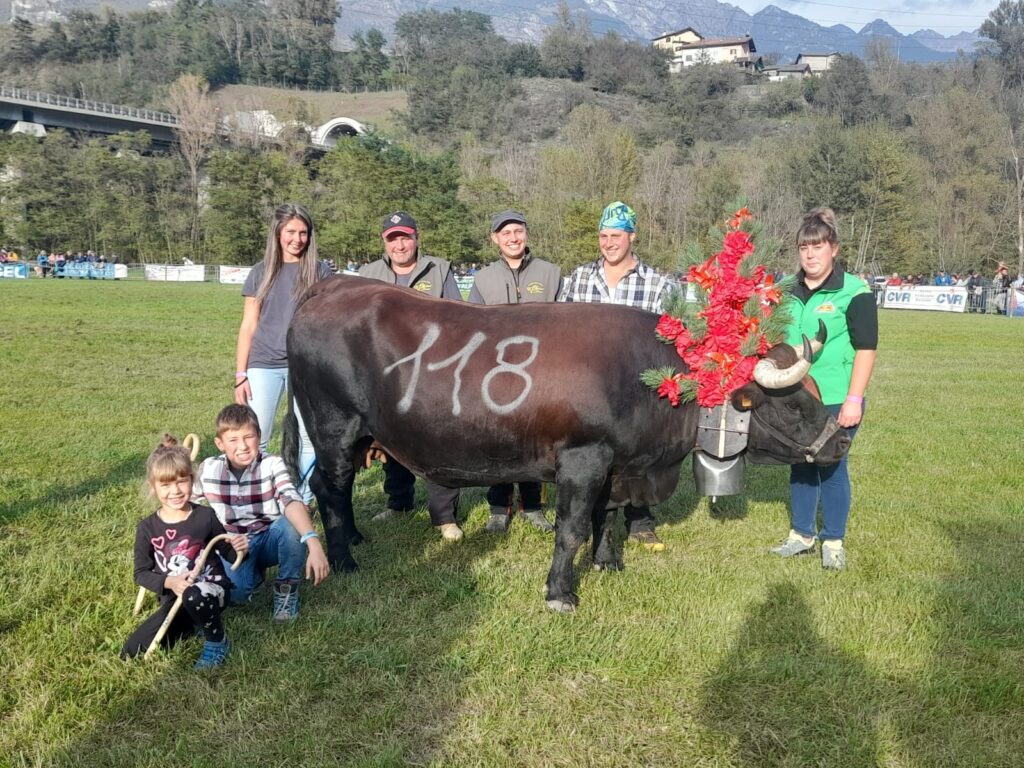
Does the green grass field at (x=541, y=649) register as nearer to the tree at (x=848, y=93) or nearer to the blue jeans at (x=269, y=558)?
the blue jeans at (x=269, y=558)

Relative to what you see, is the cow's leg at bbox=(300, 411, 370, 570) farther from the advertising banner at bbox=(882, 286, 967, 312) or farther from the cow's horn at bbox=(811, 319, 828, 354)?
the advertising banner at bbox=(882, 286, 967, 312)

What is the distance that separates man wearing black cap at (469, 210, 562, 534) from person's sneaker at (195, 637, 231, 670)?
2.60m

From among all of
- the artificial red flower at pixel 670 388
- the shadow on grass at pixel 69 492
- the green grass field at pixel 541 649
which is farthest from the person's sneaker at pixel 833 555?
the shadow on grass at pixel 69 492

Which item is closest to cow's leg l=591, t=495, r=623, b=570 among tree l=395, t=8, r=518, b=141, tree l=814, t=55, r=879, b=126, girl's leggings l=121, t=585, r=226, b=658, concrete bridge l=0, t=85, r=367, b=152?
girl's leggings l=121, t=585, r=226, b=658

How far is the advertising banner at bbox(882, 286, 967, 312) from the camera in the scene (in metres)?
36.6

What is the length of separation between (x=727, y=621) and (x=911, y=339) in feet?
62.0

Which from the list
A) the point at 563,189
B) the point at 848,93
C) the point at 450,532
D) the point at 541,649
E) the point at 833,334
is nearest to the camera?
the point at 541,649

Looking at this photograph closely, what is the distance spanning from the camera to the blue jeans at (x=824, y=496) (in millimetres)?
5547

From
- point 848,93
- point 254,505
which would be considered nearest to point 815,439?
point 254,505

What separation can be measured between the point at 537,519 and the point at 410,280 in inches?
86.2

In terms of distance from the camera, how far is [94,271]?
47500mm

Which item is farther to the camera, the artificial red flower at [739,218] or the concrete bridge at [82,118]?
the concrete bridge at [82,118]

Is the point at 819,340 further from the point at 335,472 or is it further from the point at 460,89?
the point at 460,89

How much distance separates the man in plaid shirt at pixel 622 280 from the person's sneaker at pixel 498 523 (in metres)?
0.98
